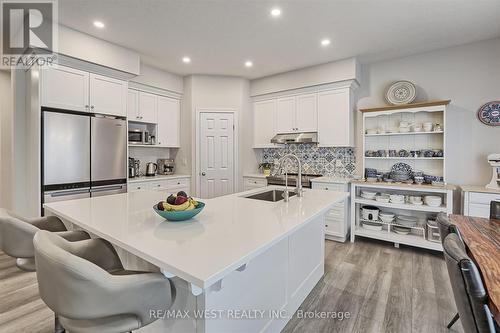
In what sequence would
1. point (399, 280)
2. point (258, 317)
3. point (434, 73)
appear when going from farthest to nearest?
point (434, 73), point (399, 280), point (258, 317)

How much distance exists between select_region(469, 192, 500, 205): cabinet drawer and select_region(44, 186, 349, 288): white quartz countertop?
197 cm

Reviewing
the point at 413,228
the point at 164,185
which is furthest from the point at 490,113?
the point at 164,185

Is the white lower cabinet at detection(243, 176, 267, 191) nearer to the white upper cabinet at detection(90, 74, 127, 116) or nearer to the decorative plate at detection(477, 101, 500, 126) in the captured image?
the white upper cabinet at detection(90, 74, 127, 116)

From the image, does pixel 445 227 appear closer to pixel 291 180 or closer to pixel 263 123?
pixel 291 180

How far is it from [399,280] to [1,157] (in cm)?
541

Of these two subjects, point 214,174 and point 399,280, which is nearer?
point 399,280

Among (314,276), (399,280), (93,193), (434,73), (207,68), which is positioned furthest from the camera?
(207,68)

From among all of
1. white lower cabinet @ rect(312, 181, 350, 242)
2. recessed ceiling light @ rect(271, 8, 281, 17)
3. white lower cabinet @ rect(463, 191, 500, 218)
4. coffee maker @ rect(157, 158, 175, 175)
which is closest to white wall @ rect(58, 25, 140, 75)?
coffee maker @ rect(157, 158, 175, 175)

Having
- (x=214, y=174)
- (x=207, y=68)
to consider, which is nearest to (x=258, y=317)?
(x=214, y=174)

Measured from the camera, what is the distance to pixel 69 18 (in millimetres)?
2738

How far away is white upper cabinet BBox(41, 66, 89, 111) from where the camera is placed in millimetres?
2842

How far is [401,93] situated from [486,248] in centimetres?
285

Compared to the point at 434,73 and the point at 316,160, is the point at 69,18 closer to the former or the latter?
the point at 316,160

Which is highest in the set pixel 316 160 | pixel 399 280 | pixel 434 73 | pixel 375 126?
pixel 434 73
